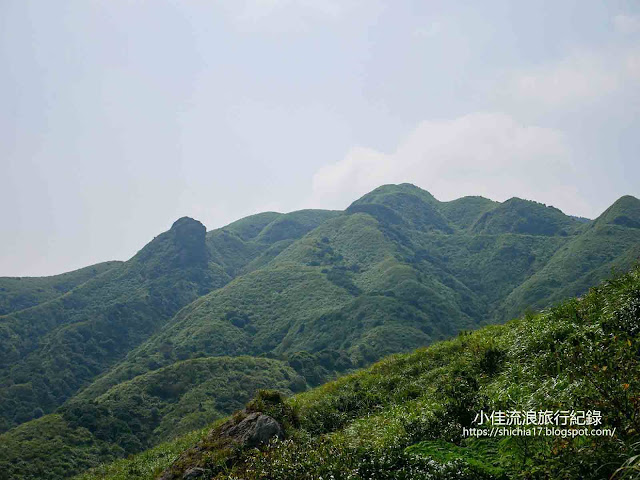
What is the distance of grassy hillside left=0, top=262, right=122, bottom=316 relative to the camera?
147875 mm

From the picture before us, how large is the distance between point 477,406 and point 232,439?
698cm

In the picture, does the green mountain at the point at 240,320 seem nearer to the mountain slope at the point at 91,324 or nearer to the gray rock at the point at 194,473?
the mountain slope at the point at 91,324

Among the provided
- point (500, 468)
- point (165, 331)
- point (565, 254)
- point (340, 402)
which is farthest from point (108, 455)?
point (565, 254)

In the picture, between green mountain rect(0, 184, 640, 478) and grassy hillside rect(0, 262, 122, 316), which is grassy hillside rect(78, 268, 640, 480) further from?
grassy hillside rect(0, 262, 122, 316)

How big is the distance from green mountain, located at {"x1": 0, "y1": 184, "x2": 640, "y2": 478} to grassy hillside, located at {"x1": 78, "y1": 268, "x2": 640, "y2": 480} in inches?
1376

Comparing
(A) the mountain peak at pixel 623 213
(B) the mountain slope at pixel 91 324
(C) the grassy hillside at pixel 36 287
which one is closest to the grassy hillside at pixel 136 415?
(B) the mountain slope at pixel 91 324

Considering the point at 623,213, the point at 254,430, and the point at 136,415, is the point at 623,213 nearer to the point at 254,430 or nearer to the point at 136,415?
the point at 136,415

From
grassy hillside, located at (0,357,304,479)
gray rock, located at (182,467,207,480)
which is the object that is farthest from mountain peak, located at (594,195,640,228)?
gray rock, located at (182,467,207,480)

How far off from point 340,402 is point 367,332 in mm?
90397

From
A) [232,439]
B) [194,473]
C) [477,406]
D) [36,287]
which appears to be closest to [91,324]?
[36,287]

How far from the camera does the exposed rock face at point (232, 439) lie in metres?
11.0

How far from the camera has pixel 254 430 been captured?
11539 millimetres

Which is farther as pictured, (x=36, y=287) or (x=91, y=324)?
(x=36, y=287)

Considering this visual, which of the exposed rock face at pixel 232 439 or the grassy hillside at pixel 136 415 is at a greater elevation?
the exposed rock face at pixel 232 439
